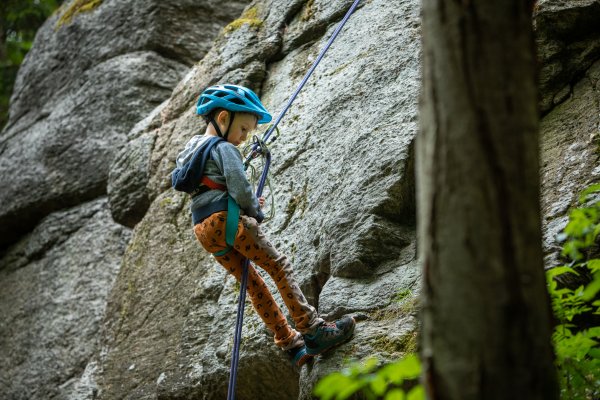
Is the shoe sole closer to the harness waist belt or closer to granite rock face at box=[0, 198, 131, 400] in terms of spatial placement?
the harness waist belt

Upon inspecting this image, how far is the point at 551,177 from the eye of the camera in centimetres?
505

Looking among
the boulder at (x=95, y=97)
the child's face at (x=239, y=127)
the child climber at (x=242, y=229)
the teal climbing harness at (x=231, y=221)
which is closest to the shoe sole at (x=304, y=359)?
the child climber at (x=242, y=229)

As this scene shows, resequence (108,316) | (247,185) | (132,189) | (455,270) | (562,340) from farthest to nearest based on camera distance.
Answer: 1. (132,189)
2. (108,316)
3. (247,185)
4. (562,340)
5. (455,270)

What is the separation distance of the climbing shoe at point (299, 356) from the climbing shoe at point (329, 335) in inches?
5.5

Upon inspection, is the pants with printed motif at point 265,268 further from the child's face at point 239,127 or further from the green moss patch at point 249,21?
the green moss patch at point 249,21

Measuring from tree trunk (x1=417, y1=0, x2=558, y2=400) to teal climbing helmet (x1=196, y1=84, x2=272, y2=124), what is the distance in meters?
3.08

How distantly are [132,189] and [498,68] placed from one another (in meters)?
6.61

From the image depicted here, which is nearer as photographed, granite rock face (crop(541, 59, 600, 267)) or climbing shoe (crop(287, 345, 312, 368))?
granite rock face (crop(541, 59, 600, 267))

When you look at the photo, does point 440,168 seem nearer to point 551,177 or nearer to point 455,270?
point 455,270

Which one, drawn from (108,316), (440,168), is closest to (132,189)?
(108,316)

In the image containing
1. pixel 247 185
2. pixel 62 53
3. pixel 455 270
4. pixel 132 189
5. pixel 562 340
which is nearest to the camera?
pixel 455 270

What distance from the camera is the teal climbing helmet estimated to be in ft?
17.1

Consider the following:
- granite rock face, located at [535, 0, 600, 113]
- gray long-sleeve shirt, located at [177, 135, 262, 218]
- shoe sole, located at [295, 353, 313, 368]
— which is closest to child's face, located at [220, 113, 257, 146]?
gray long-sleeve shirt, located at [177, 135, 262, 218]

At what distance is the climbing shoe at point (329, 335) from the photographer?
483 centimetres
